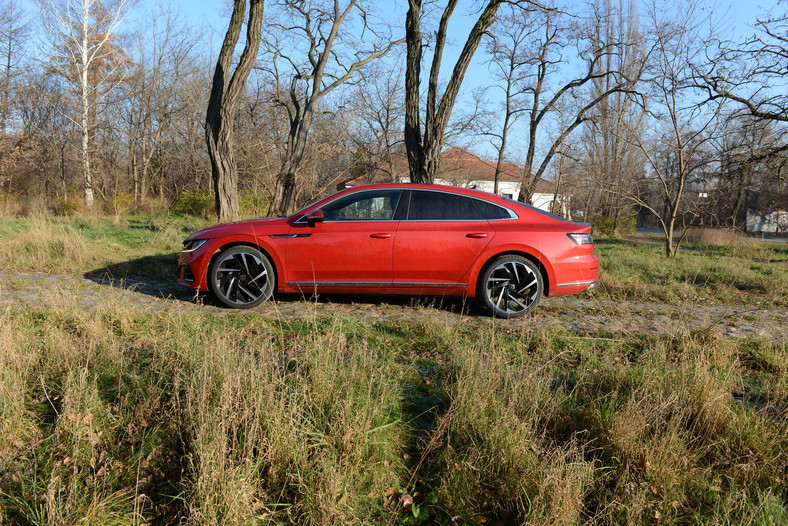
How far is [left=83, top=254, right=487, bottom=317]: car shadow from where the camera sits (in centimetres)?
639

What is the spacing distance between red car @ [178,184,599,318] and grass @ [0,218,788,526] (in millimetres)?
1953

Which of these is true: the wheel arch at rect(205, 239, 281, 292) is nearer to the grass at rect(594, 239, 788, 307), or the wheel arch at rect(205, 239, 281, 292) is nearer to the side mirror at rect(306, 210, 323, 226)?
the side mirror at rect(306, 210, 323, 226)

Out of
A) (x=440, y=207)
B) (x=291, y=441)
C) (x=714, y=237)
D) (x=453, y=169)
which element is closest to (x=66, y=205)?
(x=440, y=207)

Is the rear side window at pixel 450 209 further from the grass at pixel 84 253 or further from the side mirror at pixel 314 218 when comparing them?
the grass at pixel 84 253

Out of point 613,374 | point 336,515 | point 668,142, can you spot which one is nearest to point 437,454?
point 336,515

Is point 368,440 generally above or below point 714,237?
below

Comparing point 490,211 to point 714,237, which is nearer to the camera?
point 490,211

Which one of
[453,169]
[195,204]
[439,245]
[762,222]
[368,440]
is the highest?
[453,169]

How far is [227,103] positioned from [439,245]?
7.93 m

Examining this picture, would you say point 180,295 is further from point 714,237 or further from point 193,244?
point 714,237

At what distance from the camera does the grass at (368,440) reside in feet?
7.45

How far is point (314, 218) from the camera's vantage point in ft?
19.3

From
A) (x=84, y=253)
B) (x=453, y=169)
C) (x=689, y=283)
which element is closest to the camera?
(x=84, y=253)

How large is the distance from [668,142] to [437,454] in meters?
11.8
